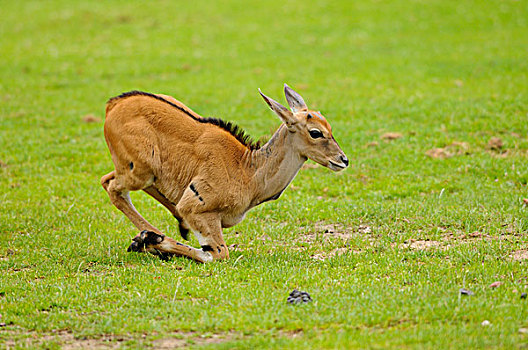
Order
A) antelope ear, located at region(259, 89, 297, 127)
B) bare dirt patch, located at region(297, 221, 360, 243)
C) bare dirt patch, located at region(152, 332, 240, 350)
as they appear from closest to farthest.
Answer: bare dirt patch, located at region(152, 332, 240, 350) < antelope ear, located at region(259, 89, 297, 127) < bare dirt patch, located at region(297, 221, 360, 243)

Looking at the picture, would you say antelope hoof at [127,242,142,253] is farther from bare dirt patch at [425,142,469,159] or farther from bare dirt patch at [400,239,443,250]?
bare dirt patch at [425,142,469,159]

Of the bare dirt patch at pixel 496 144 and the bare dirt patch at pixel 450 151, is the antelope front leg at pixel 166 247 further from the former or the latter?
the bare dirt patch at pixel 496 144

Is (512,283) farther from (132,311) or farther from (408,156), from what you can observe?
(408,156)

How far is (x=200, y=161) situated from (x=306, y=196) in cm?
339

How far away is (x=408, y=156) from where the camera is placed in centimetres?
1289

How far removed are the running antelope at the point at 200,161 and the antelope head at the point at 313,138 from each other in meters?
0.01

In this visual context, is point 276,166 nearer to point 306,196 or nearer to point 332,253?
point 332,253

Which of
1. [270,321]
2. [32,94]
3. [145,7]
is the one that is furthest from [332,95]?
[145,7]

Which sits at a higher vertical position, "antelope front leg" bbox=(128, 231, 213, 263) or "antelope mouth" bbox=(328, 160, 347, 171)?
"antelope mouth" bbox=(328, 160, 347, 171)

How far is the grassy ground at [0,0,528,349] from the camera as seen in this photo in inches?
246

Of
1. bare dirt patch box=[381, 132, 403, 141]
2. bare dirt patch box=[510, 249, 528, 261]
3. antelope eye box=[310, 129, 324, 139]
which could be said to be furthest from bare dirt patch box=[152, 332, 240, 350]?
bare dirt patch box=[381, 132, 403, 141]

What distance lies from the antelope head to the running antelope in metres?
0.01

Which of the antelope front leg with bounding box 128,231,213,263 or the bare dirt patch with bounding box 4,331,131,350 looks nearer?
the bare dirt patch with bounding box 4,331,131,350

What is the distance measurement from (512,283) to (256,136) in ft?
26.7
